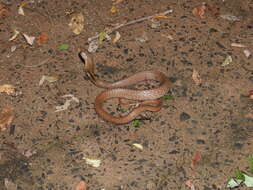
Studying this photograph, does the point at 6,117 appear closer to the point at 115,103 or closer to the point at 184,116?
the point at 115,103

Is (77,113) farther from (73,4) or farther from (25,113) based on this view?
(73,4)

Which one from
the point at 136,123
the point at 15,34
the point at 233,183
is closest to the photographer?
the point at 233,183

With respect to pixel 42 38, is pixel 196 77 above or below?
below

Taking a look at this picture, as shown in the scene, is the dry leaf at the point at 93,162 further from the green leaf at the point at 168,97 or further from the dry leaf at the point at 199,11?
the dry leaf at the point at 199,11

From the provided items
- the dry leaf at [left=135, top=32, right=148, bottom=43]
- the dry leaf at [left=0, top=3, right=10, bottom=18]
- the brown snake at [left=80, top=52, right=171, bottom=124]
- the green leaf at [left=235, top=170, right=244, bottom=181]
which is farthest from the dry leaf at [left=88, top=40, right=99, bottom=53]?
the green leaf at [left=235, top=170, right=244, bottom=181]

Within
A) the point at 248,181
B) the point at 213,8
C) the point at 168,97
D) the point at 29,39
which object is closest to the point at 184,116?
the point at 168,97

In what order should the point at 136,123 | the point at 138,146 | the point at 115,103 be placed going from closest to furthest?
1. the point at 138,146
2. the point at 136,123
3. the point at 115,103
